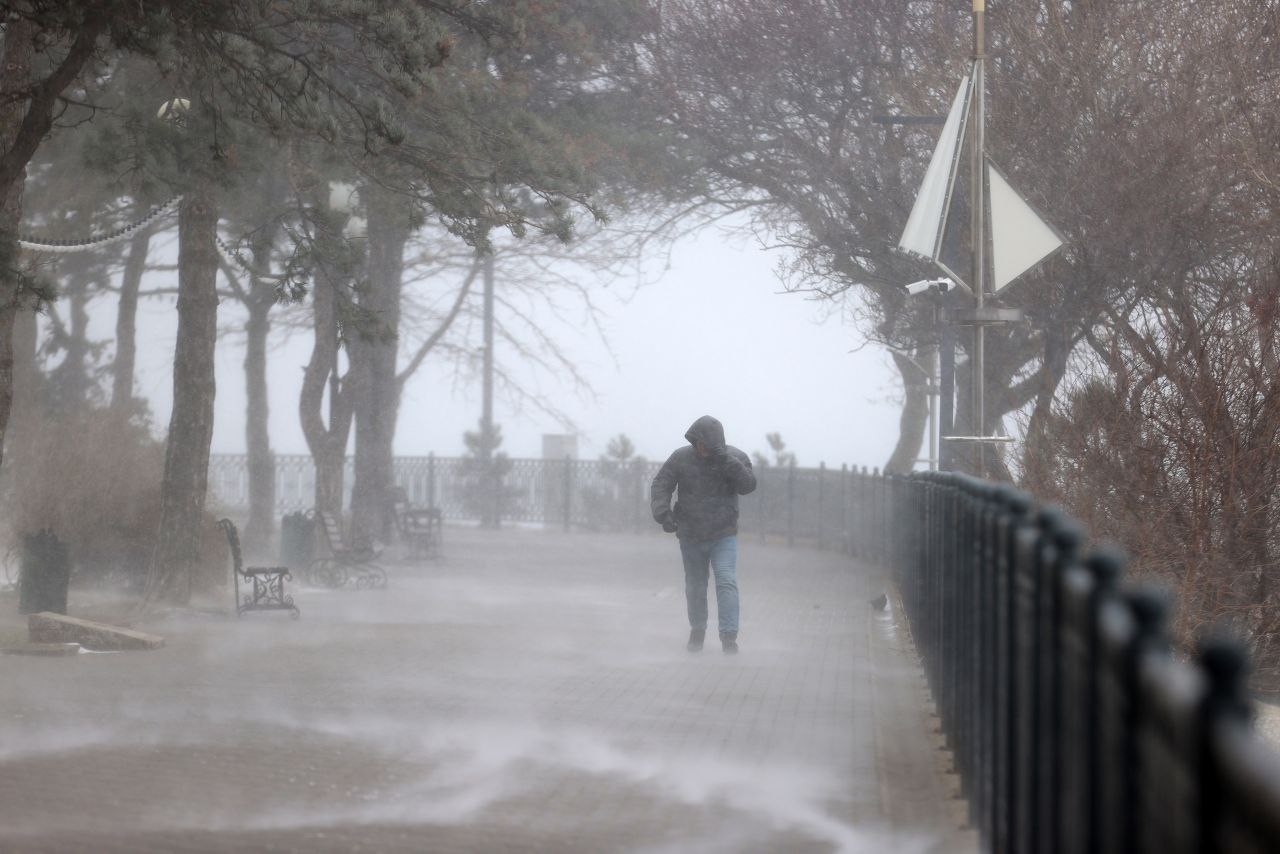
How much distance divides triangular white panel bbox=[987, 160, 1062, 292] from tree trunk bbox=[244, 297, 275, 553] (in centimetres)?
1658

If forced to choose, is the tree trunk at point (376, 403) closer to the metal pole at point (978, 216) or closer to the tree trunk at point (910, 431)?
the tree trunk at point (910, 431)

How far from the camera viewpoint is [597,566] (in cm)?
2503

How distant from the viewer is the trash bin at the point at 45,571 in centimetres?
1641

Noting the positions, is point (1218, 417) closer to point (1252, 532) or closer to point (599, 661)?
point (1252, 532)

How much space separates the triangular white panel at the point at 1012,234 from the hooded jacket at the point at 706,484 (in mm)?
2516

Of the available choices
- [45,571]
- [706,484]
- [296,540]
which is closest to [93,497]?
[45,571]

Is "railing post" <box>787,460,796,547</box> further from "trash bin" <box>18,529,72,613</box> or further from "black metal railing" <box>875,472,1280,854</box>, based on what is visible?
"black metal railing" <box>875,472,1280,854</box>

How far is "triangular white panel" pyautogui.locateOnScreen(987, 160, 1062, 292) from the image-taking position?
1209cm

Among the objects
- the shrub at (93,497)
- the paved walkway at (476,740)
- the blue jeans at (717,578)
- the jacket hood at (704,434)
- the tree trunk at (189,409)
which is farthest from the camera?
the shrub at (93,497)

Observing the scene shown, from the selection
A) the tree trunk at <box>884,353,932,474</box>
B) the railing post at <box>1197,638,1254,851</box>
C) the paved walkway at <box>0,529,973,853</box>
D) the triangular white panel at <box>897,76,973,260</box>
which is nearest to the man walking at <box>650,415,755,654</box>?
the paved walkway at <box>0,529,973,853</box>

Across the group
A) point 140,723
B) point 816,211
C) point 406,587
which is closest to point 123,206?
point 406,587

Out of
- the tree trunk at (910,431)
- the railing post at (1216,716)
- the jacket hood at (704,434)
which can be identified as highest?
the tree trunk at (910,431)

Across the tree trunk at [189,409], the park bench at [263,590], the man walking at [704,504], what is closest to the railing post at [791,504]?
the park bench at [263,590]

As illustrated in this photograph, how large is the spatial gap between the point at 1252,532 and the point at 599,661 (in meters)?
4.77
